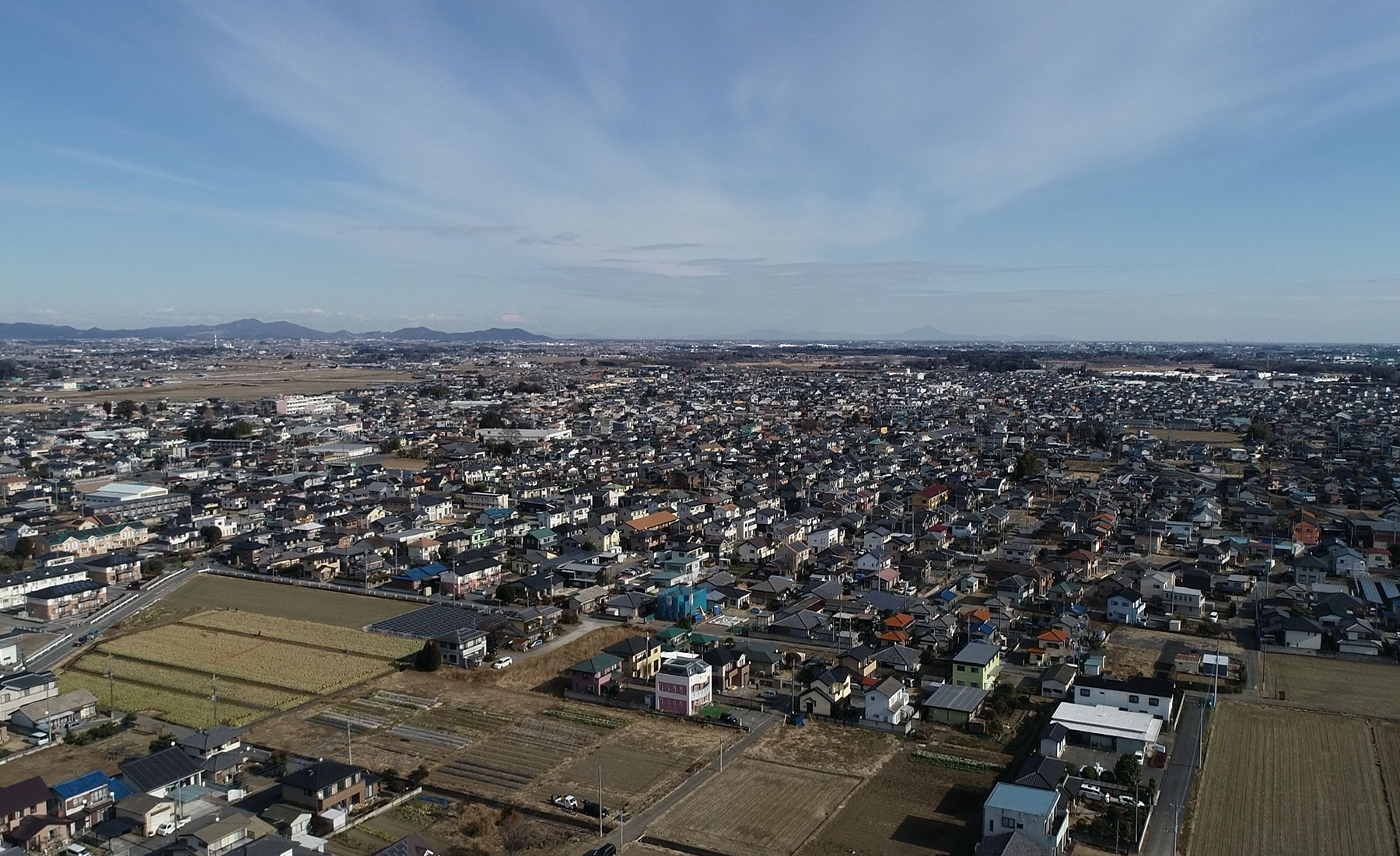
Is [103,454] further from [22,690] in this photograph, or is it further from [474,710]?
[474,710]

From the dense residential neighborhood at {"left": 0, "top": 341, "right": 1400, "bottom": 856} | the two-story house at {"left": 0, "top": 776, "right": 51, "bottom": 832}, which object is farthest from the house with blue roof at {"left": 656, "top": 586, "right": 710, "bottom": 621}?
the two-story house at {"left": 0, "top": 776, "right": 51, "bottom": 832}

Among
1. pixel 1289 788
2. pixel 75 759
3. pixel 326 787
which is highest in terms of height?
pixel 326 787

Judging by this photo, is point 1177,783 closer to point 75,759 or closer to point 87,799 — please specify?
point 87,799

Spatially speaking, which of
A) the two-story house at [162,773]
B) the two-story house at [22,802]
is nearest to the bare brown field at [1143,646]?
the two-story house at [162,773]

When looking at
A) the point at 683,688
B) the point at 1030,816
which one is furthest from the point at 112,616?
the point at 1030,816

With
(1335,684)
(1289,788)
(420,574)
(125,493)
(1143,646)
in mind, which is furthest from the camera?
(125,493)

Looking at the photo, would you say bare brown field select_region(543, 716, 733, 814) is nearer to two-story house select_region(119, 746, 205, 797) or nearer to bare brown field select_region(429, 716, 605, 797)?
bare brown field select_region(429, 716, 605, 797)

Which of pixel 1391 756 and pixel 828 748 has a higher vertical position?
pixel 1391 756

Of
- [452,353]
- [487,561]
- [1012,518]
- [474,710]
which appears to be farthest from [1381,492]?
[452,353]
